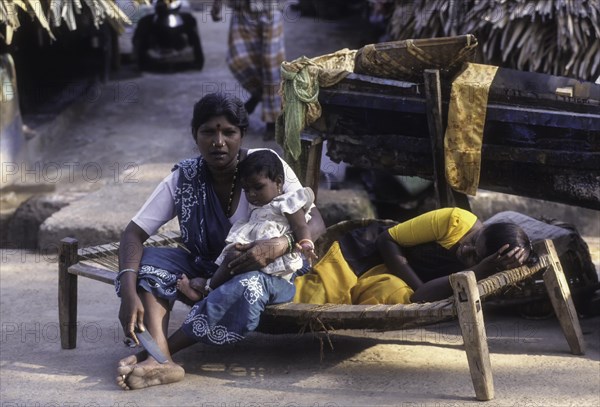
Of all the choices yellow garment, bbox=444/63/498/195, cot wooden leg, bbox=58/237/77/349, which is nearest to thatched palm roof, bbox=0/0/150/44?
cot wooden leg, bbox=58/237/77/349

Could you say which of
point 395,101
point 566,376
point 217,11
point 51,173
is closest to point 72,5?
point 51,173

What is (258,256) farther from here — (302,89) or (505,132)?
(505,132)

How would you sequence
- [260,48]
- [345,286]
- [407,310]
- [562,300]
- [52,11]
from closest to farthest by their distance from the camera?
[407,310]
[562,300]
[345,286]
[52,11]
[260,48]

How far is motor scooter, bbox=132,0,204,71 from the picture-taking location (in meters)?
10.4

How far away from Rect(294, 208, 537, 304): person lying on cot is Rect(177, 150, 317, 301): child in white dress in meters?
0.35

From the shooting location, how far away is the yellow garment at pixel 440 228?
4484mm

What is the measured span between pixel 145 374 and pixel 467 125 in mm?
1826

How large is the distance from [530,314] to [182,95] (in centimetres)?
532

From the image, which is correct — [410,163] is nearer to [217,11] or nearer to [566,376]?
[566,376]

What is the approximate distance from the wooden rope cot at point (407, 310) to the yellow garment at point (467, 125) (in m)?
0.52

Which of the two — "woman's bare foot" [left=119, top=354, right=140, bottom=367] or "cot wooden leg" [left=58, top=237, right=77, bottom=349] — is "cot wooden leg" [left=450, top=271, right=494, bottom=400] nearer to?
"woman's bare foot" [left=119, top=354, right=140, bottom=367]

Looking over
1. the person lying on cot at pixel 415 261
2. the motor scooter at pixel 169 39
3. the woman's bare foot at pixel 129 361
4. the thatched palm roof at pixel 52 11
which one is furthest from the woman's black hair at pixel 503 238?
the motor scooter at pixel 169 39

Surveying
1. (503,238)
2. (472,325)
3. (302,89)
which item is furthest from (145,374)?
(302,89)

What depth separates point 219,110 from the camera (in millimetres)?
4242
